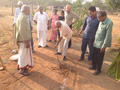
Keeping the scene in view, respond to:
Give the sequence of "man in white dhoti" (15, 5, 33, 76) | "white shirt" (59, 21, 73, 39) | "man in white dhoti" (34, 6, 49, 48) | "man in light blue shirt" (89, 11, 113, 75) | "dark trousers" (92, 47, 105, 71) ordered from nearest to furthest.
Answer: "man in white dhoti" (15, 5, 33, 76) < "man in light blue shirt" (89, 11, 113, 75) < "dark trousers" (92, 47, 105, 71) < "white shirt" (59, 21, 73, 39) < "man in white dhoti" (34, 6, 49, 48)

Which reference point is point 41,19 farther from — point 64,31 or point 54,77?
point 54,77

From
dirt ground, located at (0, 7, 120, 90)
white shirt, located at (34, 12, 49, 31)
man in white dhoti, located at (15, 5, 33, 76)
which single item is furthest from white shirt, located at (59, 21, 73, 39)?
white shirt, located at (34, 12, 49, 31)

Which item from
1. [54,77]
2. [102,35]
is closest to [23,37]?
[54,77]

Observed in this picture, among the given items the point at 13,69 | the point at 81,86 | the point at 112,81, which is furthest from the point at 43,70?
the point at 112,81

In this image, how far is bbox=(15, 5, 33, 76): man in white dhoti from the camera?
9.37 feet

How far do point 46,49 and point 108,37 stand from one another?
3.17 m

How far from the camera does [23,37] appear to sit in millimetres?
2934

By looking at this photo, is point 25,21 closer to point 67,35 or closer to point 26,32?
point 26,32

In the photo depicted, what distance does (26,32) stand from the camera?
9.60 feet

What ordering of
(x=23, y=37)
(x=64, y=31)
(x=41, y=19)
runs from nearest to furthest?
(x=23, y=37) → (x=64, y=31) → (x=41, y=19)

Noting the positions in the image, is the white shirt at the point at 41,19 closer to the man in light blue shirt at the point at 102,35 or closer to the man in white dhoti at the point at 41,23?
the man in white dhoti at the point at 41,23

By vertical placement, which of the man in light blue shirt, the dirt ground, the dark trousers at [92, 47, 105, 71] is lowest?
the dirt ground

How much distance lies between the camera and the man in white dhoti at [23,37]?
9.37 feet

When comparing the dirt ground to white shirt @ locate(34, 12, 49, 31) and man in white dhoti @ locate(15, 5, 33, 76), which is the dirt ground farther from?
white shirt @ locate(34, 12, 49, 31)
